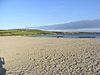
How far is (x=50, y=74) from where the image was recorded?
1348cm

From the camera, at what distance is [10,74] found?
13766 millimetres

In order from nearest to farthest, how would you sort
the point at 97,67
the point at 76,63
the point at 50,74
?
the point at 50,74 → the point at 97,67 → the point at 76,63

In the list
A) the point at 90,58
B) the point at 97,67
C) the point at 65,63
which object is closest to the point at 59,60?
the point at 65,63

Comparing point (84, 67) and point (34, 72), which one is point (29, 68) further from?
point (84, 67)

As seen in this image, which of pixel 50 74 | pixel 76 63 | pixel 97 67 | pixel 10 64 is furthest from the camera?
pixel 10 64

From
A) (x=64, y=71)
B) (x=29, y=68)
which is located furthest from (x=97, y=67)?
(x=29, y=68)

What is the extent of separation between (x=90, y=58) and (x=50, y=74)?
4.54 m

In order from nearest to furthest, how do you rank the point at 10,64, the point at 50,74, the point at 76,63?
1. the point at 50,74
2. the point at 76,63
3. the point at 10,64

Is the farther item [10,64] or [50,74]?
[10,64]

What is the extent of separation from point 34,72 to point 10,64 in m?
3.24

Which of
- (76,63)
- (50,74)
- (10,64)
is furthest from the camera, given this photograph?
(10,64)

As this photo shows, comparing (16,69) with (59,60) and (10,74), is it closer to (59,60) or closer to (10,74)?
(10,74)

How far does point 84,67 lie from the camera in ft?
47.9

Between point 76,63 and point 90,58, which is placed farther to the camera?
point 90,58
